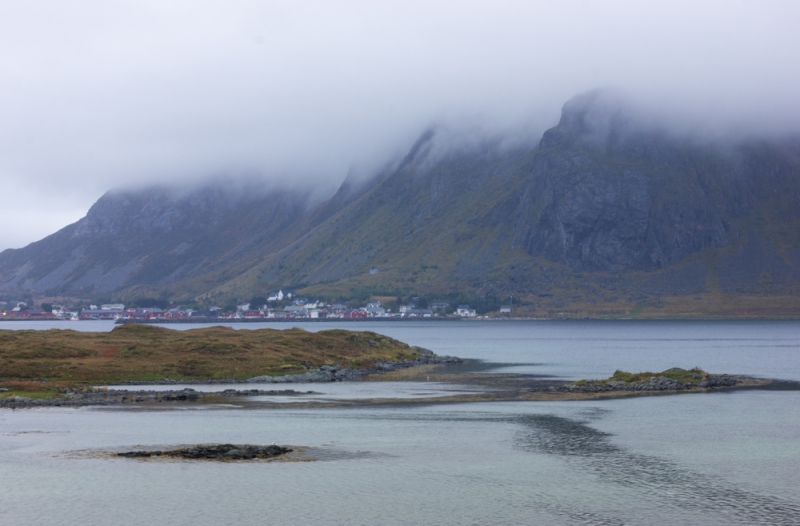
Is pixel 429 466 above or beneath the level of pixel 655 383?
beneath

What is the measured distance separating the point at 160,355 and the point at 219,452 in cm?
6778

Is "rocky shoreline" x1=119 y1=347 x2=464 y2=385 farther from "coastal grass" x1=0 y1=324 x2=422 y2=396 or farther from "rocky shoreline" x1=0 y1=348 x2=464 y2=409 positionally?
"coastal grass" x1=0 y1=324 x2=422 y2=396

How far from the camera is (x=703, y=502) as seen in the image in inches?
1804

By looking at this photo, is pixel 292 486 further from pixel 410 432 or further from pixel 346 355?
pixel 346 355

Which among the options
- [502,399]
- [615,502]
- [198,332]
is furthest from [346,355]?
[615,502]

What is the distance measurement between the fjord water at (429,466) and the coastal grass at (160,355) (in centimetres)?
2693

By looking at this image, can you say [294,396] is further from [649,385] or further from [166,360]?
[649,385]

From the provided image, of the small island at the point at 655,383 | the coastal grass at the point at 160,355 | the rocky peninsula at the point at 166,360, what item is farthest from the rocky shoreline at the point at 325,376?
the small island at the point at 655,383

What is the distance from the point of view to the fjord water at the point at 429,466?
145 ft

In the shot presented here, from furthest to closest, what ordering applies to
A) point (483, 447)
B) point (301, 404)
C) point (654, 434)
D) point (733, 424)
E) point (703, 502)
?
point (301, 404) < point (733, 424) < point (654, 434) < point (483, 447) < point (703, 502)

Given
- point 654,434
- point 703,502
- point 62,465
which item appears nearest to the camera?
point 703,502

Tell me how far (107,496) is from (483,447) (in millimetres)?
27973

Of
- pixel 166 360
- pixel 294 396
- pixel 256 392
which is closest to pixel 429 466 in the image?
pixel 294 396

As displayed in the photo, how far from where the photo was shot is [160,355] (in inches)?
4781
